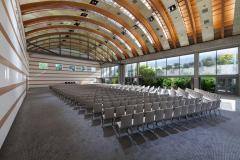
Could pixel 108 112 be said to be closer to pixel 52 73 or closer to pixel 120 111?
pixel 120 111

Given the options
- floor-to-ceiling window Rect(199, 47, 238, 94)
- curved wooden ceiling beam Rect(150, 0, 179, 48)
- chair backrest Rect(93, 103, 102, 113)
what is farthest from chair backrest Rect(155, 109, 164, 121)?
floor-to-ceiling window Rect(199, 47, 238, 94)

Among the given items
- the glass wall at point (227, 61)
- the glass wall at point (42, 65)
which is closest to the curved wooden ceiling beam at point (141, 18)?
the glass wall at point (227, 61)

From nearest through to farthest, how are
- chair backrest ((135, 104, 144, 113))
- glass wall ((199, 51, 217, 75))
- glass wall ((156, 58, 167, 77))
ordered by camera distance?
chair backrest ((135, 104, 144, 113)) → glass wall ((199, 51, 217, 75)) → glass wall ((156, 58, 167, 77))

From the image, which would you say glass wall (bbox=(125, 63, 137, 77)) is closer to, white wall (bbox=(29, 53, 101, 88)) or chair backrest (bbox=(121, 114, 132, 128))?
white wall (bbox=(29, 53, 101, 88))

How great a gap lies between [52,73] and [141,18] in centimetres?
2063

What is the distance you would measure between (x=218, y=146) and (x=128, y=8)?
1254 cm

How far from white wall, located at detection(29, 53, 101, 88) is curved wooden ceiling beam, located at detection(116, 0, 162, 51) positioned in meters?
18.7

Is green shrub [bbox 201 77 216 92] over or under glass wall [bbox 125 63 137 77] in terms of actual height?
under

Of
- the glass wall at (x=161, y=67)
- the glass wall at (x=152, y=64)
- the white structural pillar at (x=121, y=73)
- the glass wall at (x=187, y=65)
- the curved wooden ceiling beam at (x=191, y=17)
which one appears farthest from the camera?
the white structural pillar at (x=121, y=73)

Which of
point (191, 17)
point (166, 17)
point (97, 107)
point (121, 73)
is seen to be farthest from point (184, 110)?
point (121, 73)

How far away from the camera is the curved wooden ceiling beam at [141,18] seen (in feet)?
38.2

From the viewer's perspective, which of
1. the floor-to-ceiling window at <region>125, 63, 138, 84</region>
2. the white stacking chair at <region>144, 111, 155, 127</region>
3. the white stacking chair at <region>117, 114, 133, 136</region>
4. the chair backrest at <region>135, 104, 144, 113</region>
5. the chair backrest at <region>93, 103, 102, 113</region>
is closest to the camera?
the white stacking chair at <region>117, 114, 133, 136</region>

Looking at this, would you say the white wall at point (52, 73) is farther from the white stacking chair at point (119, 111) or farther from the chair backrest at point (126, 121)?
the chair backrest at point (126, 121)

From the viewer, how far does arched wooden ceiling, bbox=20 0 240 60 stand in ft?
34.5
